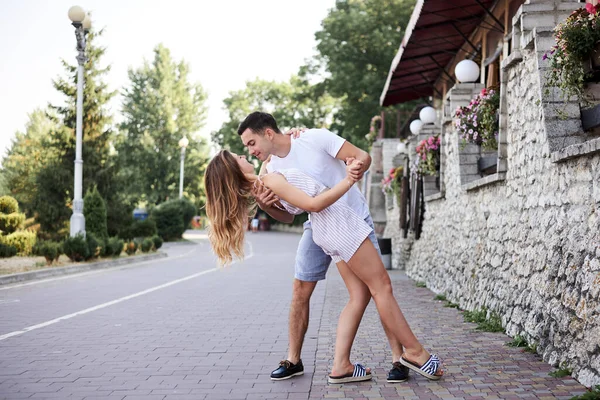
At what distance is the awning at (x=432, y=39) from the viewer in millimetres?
14094

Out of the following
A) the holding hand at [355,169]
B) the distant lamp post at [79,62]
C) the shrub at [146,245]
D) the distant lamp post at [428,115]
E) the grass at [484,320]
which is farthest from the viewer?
the shrub at [146,245]

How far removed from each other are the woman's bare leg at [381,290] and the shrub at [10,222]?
20.0 m

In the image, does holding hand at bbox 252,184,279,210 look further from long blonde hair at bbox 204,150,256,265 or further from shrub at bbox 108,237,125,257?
shrub at bbox 108,237,125,257

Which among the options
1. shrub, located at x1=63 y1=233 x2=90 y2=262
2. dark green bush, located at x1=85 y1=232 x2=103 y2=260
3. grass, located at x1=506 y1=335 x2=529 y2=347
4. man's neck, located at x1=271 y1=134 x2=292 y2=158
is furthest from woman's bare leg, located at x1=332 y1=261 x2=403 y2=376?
dark green bush, located at x1=85 y1=232 x2=103 y2=260

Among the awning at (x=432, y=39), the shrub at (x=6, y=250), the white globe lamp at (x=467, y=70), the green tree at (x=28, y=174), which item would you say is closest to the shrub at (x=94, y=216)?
the shrub at (x=6, y=250)

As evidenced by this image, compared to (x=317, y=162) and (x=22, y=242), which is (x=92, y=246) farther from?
(x=317, y=162)

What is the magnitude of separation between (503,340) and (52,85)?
112ft

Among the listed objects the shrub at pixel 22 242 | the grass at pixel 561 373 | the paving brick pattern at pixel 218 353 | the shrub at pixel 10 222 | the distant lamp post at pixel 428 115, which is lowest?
the paving brick pattern at pixel 218 353

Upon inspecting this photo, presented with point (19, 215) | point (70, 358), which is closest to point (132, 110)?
point (19, 215)

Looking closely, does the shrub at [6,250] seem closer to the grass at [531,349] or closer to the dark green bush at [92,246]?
the dark green bush at [92,246]

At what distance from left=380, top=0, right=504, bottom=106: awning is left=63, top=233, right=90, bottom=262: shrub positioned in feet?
31.1

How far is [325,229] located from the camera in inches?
204

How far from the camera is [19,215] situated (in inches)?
911

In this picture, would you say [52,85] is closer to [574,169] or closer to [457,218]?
[457,218]
